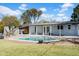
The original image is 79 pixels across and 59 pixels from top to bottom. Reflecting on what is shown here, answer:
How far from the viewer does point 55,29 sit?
13.5 metres

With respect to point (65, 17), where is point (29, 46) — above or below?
below

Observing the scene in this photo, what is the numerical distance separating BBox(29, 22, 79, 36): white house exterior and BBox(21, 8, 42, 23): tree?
0.38 meters

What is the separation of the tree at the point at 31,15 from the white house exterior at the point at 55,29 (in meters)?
0.38

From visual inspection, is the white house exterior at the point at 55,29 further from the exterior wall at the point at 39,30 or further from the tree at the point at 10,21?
the tree at the point at 10,21

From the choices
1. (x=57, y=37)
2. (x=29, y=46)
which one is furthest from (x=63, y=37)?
(x=29, y=46)

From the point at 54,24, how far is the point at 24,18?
5.48 ft

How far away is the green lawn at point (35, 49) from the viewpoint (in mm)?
11383

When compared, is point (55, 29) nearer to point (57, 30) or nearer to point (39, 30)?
point (57, 30)

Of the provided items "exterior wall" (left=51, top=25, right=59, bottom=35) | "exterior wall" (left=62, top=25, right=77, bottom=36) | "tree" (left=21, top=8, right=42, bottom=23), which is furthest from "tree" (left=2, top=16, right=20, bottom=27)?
"exterior wall" (left=62, top=25, right=77, bottom=36)

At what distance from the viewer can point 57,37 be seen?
12781mm

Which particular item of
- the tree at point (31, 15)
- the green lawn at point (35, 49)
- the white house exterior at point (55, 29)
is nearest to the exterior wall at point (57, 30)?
the white house exterior at point (55, 29)

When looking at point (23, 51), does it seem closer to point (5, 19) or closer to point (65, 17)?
point (5, 19)

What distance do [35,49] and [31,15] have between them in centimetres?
179

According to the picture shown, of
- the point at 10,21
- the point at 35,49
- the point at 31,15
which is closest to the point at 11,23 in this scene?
the point at 10,21
